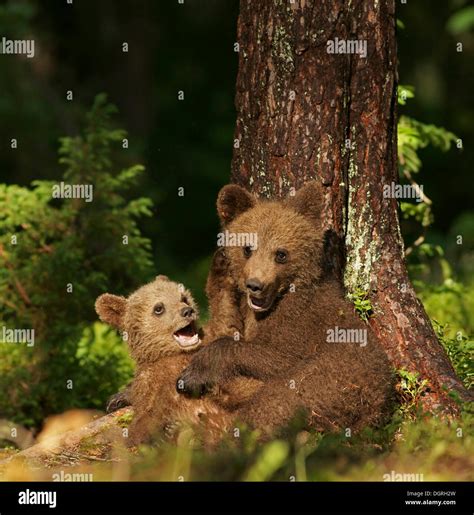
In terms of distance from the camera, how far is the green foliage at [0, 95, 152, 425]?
33.9 feet

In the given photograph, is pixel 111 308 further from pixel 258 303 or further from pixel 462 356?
pixel 462 356

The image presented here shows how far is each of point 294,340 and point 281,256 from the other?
25.9 inches

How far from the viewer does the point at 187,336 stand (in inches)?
308

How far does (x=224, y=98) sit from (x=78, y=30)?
4209mm

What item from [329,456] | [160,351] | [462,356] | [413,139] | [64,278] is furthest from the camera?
[413,139]

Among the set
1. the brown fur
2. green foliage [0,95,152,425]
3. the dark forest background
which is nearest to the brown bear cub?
the brown fur

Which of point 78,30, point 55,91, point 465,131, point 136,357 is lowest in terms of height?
point 136,357

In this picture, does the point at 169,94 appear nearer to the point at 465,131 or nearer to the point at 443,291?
the point at 465,131

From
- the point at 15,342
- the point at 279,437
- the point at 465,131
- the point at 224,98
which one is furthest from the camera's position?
the point at 224,98

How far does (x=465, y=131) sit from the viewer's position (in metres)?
22.9

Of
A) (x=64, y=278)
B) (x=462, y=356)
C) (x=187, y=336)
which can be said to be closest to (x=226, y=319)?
(x=187, y=336)

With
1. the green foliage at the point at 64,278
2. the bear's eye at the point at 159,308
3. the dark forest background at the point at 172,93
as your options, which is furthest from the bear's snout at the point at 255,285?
the dark forest background at the point at 172,93

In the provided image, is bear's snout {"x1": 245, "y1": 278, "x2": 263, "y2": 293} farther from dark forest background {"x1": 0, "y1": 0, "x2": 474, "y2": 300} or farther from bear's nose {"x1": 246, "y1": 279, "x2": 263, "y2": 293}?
dark forest background {"x1": 0, "y1": 0, "x2": 474, "y2": 300}
